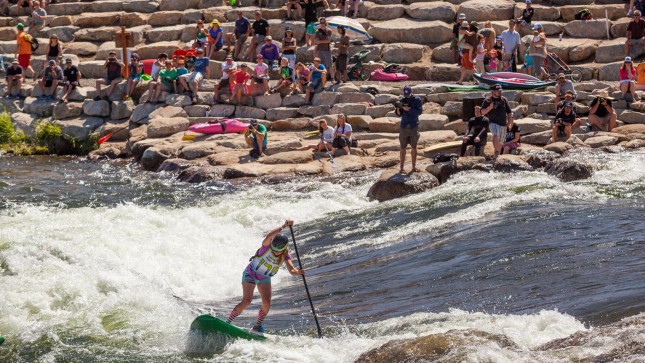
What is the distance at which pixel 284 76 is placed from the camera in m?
26.2

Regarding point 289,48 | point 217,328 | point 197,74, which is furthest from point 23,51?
→ point 217,328

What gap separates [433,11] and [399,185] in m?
11.1

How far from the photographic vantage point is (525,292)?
487 inches

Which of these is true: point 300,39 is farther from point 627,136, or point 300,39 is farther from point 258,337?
point 258,337

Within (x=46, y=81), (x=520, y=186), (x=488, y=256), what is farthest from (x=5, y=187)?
(x=488, y=256)

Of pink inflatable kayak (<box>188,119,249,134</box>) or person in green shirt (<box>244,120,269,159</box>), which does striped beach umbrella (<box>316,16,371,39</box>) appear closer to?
pink inflatable kayak (<box>188,119,249,134</box>)

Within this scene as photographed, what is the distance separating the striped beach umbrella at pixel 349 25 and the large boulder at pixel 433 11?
82.9 inches

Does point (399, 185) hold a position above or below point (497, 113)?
below

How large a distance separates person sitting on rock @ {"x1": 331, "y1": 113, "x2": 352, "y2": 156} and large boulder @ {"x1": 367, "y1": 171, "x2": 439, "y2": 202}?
124 inches

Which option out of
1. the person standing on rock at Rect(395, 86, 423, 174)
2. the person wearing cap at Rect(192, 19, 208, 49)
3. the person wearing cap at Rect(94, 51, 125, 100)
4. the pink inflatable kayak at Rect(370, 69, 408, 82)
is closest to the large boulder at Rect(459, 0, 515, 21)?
the pink inflatable kayak at Rect(370, 69, 408, 82)

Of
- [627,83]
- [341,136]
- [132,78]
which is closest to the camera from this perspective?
[341,136]

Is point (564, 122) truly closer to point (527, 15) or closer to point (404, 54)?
point (527, 15)

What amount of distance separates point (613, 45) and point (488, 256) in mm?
13641

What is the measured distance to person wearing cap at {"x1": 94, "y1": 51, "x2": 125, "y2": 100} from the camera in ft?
90.6
